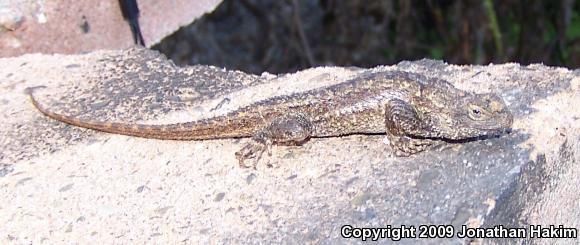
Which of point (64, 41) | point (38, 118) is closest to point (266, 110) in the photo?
point (38, 118)

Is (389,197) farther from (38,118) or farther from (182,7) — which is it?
(182,7)

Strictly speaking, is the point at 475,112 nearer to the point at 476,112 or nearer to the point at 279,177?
the point at 476,112

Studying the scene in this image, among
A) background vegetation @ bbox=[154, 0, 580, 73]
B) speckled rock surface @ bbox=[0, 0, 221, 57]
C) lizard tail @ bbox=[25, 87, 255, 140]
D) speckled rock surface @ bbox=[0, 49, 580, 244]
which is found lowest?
speckled rock surface @ bbox=[0, 49, 580, 244]

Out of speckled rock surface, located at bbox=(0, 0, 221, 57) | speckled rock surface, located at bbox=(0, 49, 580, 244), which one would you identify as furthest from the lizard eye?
speckled rock surface, located at bbox=(0, 0, 221, 57)

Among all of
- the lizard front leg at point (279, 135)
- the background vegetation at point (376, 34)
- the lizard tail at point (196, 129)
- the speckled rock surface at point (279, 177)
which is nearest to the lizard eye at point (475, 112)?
the speckled rock surface at point (279, 177)

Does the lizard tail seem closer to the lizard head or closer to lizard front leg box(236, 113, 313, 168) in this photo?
lizard front leg box(236, 113, 313, 168)

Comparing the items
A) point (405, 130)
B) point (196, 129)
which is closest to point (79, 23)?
point (196, 129)
